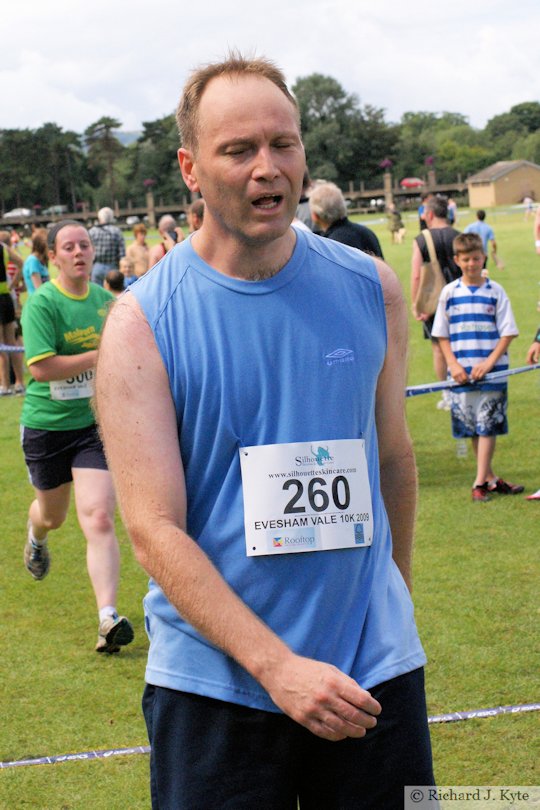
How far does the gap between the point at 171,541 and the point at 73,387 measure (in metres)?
4.16

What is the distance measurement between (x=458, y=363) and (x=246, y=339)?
6484mm

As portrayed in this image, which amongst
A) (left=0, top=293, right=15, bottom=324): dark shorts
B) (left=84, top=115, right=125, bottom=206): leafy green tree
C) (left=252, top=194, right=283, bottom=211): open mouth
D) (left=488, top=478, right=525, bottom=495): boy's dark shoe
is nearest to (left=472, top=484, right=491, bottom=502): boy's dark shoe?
(left=488, top=478, right=525, bottom=495): boy's dark shoe

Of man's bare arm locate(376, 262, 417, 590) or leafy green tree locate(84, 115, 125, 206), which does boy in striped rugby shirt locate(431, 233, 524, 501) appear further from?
leafy green tree locate(84, 115, 125, 206)

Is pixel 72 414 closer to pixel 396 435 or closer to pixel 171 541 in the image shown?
pixel 396 435

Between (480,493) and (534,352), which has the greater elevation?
(534,352)

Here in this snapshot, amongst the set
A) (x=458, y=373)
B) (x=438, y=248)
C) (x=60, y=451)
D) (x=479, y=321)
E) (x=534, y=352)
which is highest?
(x=438, y=248)

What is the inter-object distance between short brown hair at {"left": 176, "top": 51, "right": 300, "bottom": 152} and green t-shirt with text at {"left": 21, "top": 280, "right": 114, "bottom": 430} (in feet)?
12.8

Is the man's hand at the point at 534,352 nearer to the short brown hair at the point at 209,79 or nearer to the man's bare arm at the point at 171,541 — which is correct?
the short brown hair at the point at 209,79

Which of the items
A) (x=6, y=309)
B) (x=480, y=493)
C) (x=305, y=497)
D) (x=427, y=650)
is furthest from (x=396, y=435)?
(x=6, y=309)

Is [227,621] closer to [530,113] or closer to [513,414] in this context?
[513,414]

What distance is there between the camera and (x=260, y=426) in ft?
8.40

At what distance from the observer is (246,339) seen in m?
2.57

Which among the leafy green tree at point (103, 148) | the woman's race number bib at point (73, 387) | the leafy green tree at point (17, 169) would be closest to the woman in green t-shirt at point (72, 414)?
the woman's race number bib at point (73, 387)

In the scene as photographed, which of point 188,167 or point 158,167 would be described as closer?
point 188,167
